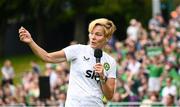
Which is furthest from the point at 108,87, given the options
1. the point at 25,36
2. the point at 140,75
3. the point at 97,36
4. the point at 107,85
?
the point at 140,75

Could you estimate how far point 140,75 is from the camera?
63.0ft

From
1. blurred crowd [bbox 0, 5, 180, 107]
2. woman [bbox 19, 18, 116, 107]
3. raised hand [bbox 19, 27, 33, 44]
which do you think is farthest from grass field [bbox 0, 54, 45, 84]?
raised hand [bbox 19, 27, 33, 44]

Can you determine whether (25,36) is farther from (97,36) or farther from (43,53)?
(97,36)

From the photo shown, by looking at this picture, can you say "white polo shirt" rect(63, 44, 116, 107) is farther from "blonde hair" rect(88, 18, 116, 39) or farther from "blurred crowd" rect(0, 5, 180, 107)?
"blurred crowd" rect(0, 5, 180, 107)

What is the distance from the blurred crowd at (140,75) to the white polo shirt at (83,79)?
7.44 metres

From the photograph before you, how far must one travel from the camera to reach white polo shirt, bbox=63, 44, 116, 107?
9.00 meters

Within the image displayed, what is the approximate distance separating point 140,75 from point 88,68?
10.3m

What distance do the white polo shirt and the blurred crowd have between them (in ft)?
24.4

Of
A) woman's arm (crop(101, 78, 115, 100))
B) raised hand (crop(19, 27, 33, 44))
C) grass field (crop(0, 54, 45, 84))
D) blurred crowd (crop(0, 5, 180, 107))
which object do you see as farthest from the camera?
grass field (crop(0, 54, 45, 84))

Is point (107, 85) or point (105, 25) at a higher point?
point (105, 25)

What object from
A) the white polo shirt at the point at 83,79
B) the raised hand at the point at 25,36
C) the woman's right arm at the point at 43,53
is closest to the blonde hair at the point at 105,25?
the white polo shirt at the point at 83,79

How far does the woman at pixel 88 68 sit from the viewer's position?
896 cm

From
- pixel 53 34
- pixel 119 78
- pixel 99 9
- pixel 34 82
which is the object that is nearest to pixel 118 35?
pixel 99 9

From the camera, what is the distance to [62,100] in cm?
1888
